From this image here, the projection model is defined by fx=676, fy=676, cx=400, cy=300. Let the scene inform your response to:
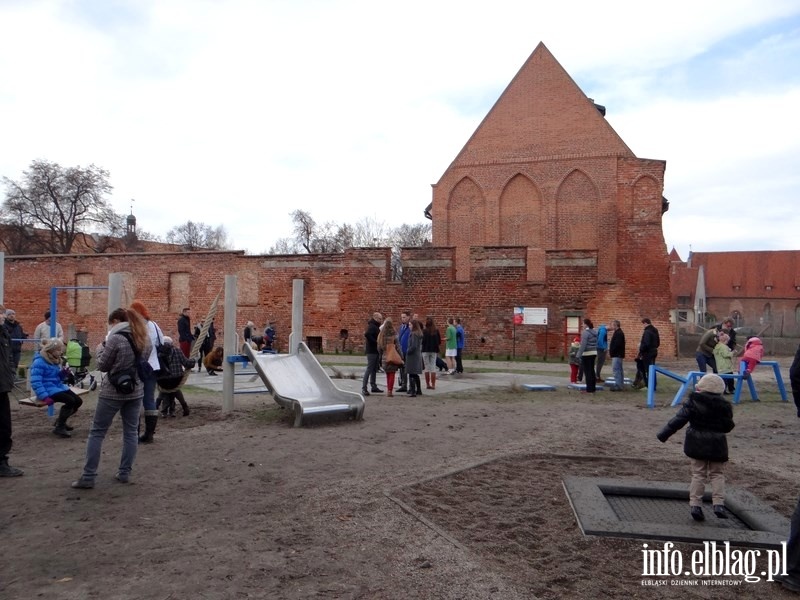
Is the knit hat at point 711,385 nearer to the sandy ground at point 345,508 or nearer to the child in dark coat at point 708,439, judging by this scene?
the child in dark coat at point 708,439

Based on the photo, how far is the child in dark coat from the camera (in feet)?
18.6

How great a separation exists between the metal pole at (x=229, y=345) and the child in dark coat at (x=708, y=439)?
774 cm

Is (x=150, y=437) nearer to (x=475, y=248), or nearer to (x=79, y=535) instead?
(x=79, y=535)

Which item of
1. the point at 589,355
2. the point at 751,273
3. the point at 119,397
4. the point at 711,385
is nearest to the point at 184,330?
the point at 589,355

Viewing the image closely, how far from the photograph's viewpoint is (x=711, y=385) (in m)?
5.79

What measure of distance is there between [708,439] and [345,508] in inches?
124

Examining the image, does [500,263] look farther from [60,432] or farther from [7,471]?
[7,471]

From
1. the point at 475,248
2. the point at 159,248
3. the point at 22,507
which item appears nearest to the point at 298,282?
the point at 22,507

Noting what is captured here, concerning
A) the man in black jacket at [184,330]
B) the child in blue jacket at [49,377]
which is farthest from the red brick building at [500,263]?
the child in blue jacket at [49,377]

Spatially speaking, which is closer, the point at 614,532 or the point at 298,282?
the point at 614,532

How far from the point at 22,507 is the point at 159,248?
65.0m

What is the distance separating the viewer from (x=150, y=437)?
28.7 ft

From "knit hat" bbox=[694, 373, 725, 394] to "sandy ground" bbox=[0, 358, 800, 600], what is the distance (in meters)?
1.45

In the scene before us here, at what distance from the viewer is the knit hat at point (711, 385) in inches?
226
